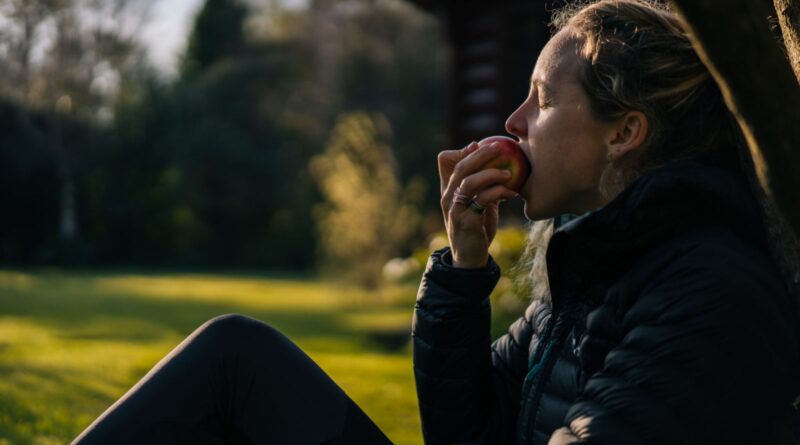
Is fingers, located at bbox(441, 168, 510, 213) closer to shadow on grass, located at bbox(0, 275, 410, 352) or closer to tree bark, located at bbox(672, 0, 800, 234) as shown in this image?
tree bark, located at bbox(672, 0, 800, 234)

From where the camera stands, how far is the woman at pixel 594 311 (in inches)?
50.9

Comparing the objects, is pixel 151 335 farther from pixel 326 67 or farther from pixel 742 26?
pixel 326 67

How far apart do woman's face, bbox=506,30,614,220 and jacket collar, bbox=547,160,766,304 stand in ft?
0.74

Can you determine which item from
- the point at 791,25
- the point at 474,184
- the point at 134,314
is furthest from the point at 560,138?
the point at 134,314

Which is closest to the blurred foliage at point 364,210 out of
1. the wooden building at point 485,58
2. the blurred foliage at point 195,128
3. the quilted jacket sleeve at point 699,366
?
the wooden building at point 485,58

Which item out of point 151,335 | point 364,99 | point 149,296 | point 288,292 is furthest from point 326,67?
point 151,335

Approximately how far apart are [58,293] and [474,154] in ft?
42.0

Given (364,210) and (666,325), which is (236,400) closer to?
(666,325)

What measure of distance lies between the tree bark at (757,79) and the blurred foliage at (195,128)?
61.8ft

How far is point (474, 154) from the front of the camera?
188 centimetres

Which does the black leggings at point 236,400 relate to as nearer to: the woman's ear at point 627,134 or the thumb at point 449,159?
the thumb at point 449,159

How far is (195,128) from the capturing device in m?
24.6

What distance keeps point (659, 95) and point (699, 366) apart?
22.1 inches

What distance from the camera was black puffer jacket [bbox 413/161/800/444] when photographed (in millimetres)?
1275
